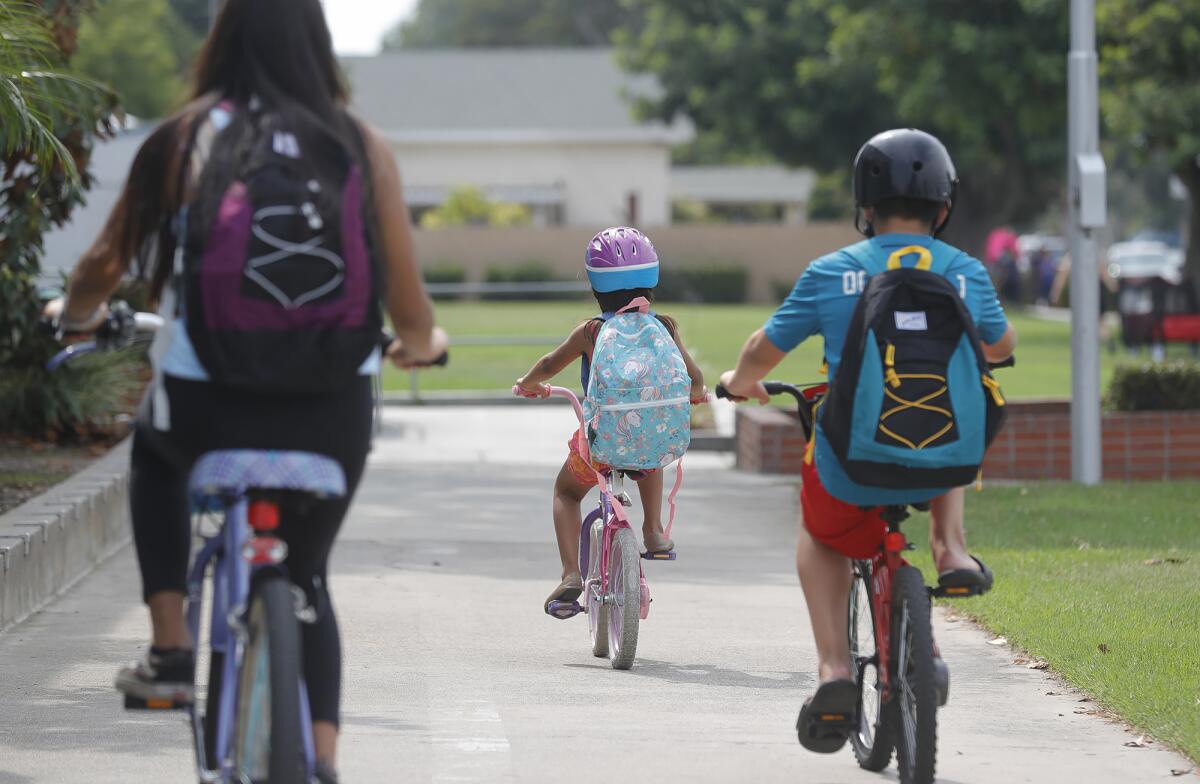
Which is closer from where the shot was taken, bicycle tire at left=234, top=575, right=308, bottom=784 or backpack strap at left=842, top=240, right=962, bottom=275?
bicycle tire at left=234, top=575, right=308, bottom=784

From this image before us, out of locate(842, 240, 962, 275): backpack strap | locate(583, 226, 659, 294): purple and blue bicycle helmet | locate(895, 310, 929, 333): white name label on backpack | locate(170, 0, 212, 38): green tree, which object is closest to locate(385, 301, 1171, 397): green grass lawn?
locate(583, 226, 659, 294): purple and blue bicycle helmet

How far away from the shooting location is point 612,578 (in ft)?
23.4

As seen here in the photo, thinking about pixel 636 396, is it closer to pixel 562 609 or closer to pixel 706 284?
pixel 562 609

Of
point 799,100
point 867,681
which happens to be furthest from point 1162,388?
point 799,100

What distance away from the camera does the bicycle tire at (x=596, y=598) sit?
722 centimetres

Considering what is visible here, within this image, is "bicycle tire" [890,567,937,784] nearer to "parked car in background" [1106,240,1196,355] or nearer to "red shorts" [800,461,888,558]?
"red shorts" [800,461,888,558]

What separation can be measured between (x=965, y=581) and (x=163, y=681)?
6.31 ft

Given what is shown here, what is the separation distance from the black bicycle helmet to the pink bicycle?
2.33 m

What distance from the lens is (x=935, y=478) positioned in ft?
15.2

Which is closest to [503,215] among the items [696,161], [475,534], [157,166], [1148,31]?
[1148,31]

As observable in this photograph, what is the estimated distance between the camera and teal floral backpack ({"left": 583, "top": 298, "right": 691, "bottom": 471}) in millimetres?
6820

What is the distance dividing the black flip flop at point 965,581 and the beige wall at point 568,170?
189ft

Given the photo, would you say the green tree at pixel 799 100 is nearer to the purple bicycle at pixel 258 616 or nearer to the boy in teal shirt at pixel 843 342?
the boy in teal shirt at pixel 843 342

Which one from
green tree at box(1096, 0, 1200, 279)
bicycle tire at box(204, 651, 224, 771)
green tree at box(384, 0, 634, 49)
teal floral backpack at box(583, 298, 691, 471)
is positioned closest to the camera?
bicycle tire at box(204, 651, 224, 771)
